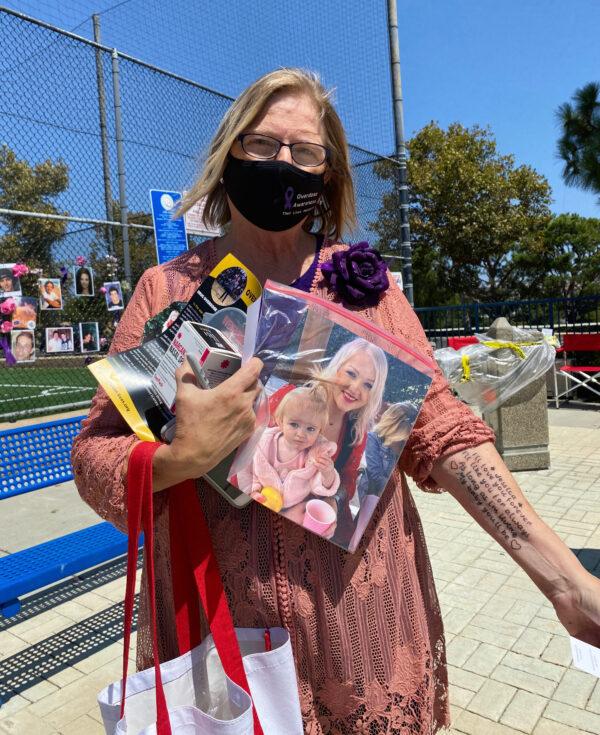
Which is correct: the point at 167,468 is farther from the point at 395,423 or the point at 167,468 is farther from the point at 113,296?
the point at 113,296

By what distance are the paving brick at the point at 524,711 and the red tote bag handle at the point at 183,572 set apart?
187 centimetres

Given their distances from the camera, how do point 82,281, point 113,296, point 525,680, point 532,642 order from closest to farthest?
point 525,680, point 532,642, point 82,281, point 113,296

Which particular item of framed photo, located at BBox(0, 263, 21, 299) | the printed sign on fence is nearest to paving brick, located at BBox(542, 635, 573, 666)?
the printed sign on fence

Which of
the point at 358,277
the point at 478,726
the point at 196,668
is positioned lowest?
the point at 478,726

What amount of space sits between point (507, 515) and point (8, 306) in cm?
535

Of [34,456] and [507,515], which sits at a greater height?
[507,515]

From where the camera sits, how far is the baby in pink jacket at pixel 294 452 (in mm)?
1058

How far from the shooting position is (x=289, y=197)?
53.5 inches

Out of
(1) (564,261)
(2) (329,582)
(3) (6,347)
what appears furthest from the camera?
(1) (564,261)

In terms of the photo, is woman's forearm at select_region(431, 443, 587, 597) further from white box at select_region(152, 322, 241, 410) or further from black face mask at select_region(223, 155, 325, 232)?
black face mask at select_region(223, 155, 325, 232)

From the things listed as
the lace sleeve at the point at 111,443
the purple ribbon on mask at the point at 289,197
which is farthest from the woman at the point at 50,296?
the purple ribbon on mask at the point at 289,197

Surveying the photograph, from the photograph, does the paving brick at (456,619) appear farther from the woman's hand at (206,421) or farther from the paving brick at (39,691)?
the woman's hand at (206,421)

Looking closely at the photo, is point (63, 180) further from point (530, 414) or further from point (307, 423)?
point (307, 423)

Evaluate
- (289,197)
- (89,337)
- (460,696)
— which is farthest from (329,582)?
(89,337)
